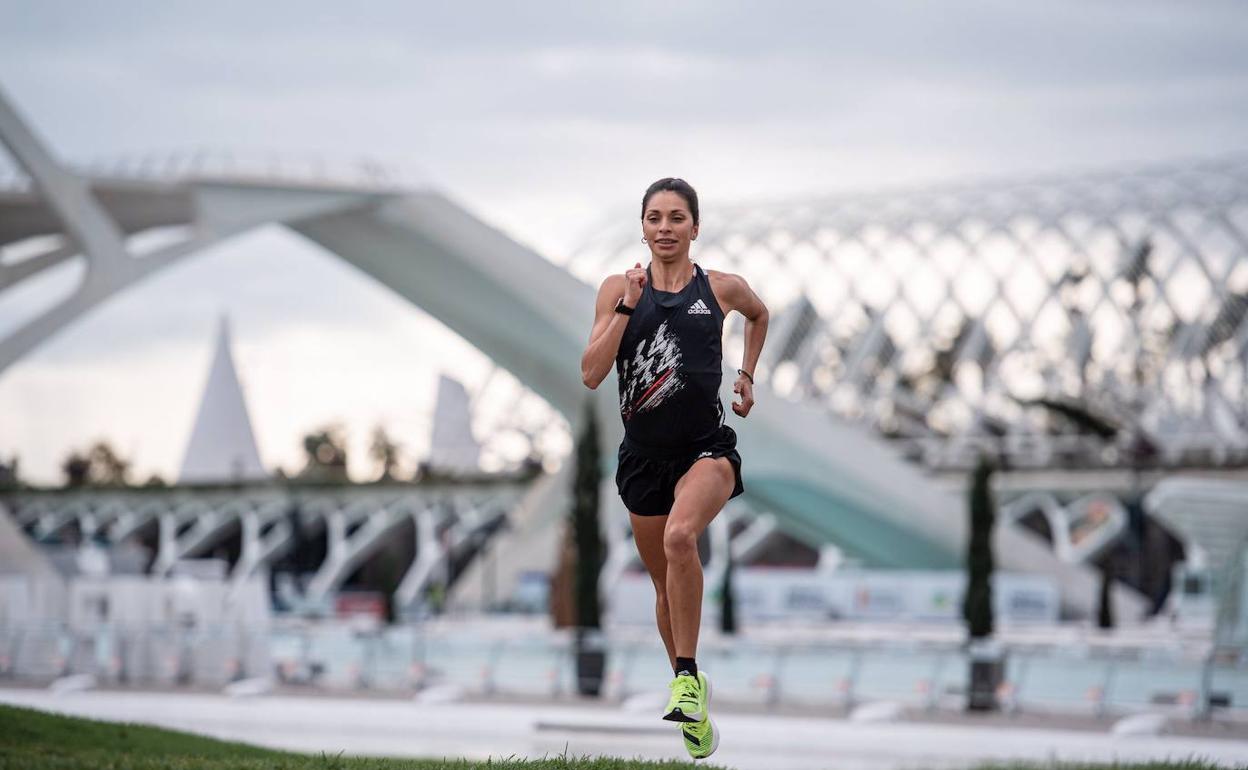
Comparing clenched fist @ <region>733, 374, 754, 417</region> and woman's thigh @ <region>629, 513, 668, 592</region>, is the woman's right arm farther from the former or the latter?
woman's thigh @ <region>629, 513, 668, 592</region>

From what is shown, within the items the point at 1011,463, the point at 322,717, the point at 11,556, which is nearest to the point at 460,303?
the point at 11,556

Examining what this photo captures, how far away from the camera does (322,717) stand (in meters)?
19.4

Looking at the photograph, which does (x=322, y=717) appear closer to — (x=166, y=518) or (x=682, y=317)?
(x=682, y=317)

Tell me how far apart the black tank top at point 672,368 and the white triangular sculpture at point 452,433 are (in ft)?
177

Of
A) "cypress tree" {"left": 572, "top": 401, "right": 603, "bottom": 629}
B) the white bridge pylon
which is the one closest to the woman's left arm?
"cypress tree" {"left": 572, "top": 401, "right": 603, "bottom": 629}

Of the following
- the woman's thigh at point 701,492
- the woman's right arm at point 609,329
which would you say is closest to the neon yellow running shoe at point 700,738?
the woman's thigh at point 701,492

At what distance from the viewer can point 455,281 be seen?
3616cm

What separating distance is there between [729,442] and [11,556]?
1089 inches

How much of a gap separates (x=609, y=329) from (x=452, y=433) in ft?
191

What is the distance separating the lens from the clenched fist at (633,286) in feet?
19.5

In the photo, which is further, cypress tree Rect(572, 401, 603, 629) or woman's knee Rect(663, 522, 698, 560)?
cypress tree Rect(572, 401, 603, 629)

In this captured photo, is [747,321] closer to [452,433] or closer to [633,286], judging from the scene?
[633,286]

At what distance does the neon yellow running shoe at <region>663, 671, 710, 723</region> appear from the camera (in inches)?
230

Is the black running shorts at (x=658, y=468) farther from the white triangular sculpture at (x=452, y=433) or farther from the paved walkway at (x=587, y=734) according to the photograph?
the white triangular sculpture at (x=452, y=433)
